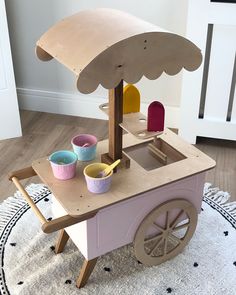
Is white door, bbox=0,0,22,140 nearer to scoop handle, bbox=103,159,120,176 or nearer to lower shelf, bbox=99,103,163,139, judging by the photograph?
lower shelf, bbox=99,103,163,139

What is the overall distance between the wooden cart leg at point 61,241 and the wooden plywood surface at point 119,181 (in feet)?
0.86

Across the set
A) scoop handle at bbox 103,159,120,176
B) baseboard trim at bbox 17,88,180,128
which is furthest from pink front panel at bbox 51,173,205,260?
baseboard trim at bbox 17,88,180,128

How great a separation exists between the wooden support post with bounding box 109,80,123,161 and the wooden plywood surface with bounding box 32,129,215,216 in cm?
→ 6

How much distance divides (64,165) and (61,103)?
4.00ft

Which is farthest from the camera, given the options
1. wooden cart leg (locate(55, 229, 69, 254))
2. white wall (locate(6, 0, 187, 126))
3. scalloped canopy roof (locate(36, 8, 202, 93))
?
white wall (locate(6, 0, 187, 126))

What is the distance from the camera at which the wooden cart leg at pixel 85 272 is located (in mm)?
1414

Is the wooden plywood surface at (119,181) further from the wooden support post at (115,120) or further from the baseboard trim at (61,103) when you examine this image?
the baseboard trim at (61,103)

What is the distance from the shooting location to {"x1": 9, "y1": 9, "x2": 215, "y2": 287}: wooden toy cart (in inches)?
45.5

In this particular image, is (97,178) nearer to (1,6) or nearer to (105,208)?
(105,208)

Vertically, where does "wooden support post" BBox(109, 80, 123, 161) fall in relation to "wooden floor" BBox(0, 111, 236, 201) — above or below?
above

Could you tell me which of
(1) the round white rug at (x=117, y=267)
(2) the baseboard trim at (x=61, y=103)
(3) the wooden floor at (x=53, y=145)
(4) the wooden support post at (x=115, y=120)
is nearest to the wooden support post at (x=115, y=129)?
(4) the wooden support post at (x=115, y=120)

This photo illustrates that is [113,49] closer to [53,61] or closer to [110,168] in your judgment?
[110,168]

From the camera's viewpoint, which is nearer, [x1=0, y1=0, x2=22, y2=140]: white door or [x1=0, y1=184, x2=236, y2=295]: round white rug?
[x1=0, y1=184, x2=236, y2=295]: round white rug

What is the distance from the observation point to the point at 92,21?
4.16ft
